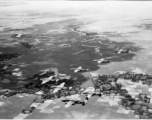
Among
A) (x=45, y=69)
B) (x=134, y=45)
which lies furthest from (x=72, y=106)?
(x=134, y=45)

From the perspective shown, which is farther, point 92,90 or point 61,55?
point 61,55

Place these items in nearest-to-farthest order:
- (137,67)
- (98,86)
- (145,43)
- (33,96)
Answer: (33,96)
(98,86)
(137,67)
(145,43)

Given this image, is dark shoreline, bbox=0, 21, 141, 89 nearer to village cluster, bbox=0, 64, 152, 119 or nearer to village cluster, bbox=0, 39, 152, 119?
village cluster, bbox=0, 39, 152, 119

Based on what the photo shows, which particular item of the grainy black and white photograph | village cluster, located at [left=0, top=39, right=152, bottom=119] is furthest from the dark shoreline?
village cluster, located at [left=0, top=39, right=152, bottom=119]

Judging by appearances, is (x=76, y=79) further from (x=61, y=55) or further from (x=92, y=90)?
(x=61, y=55)

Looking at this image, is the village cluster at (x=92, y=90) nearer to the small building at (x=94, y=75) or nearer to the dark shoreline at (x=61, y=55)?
the small building at (x=94, y=75)

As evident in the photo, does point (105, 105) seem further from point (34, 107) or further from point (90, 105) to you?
point (34, 107)

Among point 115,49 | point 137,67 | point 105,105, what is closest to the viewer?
point 105,105

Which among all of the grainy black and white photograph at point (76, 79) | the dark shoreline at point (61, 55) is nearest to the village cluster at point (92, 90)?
the grainy black and white photograph at point (76, 79)

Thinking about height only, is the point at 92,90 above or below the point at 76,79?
below

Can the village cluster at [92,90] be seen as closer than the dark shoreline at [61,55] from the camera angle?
Yes

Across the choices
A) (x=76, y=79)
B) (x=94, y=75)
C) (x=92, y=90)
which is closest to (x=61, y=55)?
(x=94, y=75)
